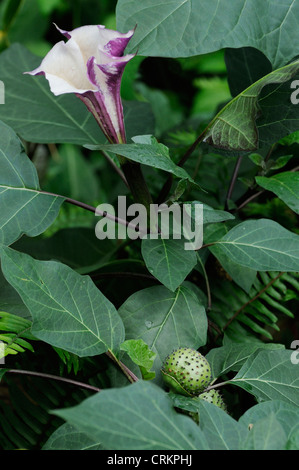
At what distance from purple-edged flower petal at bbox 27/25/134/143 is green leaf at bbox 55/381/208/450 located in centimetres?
32

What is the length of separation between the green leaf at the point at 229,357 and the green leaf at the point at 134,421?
194 millimetres

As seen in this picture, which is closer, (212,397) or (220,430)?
(220,430)

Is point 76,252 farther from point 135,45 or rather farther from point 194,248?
point 135,45

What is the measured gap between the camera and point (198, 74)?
2.40 m

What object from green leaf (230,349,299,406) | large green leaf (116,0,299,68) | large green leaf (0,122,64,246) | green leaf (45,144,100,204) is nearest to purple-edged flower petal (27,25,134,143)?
large green leaf (116,0,299,68)

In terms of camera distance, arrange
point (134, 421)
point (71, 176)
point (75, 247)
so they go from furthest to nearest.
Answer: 1. point (71, 176)
2. point (75, 247)
3. point (134, 421)

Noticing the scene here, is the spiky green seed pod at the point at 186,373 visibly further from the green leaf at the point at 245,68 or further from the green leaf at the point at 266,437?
the green leaf at the point at 245,68

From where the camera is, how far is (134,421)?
41cm

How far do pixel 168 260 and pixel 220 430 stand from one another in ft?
0.74

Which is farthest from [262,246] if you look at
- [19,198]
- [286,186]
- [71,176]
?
[71,176]

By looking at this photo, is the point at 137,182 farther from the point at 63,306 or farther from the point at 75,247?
the point at 75,247

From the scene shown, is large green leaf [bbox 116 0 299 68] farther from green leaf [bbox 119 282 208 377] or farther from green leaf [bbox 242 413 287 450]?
green leaf [bbox 242 413 287 450]

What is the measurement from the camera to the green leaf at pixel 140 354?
56 centimetres

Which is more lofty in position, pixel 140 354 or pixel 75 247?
pixel 140 354
